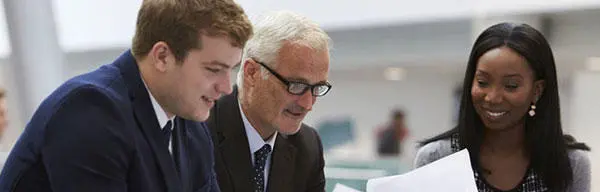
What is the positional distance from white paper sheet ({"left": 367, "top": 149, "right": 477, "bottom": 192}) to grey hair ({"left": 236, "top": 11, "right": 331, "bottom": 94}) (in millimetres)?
297

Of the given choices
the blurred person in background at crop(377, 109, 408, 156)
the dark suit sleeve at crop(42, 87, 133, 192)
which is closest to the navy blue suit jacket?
the dark suit sleeve at crop(42, 87, 133, 192)

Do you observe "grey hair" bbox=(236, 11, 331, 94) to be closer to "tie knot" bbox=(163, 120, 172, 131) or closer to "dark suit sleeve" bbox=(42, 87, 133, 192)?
"tie knot" bbox=(163, 120, 172, 131)

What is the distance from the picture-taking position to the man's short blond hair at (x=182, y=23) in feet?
4.02

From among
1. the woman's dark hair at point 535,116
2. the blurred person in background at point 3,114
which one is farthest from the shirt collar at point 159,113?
the blurred person in background at point 3,114

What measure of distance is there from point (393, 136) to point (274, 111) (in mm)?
6915

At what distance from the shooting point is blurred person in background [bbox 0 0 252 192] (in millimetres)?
1173

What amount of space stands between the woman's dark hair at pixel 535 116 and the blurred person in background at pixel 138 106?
701 mm

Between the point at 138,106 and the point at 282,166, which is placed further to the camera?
the point at 282,166

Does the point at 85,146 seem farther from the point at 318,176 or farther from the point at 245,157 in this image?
the point at 318,176

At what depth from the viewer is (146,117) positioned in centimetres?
128

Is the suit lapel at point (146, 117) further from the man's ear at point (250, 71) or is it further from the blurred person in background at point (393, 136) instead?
the blurred person in background at point (393, 136)

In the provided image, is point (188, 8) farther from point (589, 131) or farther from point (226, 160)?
point (589, 131)

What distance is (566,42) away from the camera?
4938mm

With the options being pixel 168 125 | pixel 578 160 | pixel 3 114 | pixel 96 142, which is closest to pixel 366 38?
pixel 3 114
